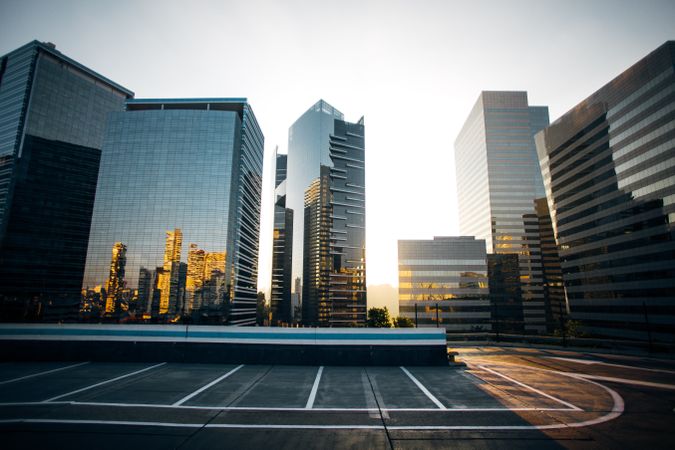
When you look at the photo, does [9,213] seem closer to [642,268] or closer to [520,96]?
[642,268]

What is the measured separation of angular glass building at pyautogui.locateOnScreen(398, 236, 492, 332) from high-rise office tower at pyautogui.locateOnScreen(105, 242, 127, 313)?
109m

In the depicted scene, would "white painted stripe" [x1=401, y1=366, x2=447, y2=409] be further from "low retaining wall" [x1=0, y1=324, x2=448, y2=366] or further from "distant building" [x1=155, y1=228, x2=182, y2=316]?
"distant building" [x1=155, y1=228, x2=182, y2=316]

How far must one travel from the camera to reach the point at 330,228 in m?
181

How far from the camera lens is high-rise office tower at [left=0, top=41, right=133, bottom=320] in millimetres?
135625

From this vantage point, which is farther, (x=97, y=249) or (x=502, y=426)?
(x=97, y=249)

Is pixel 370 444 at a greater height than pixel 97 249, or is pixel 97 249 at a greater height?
pixel 97 249

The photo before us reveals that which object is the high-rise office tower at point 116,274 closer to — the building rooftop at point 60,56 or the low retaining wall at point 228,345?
the low retaining wall at point 228,345

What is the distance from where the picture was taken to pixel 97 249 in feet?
404

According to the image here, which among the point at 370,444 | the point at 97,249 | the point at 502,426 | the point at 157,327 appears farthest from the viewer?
the point at 97,249

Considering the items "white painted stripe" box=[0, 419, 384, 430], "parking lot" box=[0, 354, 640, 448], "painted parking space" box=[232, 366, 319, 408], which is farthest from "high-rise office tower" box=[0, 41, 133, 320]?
"white painted stripe" box=[0, 419, 384, 430]

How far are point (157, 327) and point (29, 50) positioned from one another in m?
210

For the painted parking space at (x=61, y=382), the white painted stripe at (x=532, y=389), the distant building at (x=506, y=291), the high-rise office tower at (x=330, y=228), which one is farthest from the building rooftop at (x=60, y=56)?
the distant building at (x=506, y=291)

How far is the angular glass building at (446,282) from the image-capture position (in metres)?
98.0

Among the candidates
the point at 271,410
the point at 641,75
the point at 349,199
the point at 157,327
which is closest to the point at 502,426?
the point at 271,410
